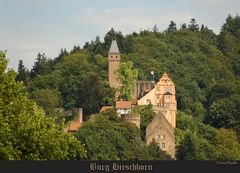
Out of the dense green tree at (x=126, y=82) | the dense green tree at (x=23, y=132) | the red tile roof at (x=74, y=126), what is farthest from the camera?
the dense green tree at (x=126, y=82)

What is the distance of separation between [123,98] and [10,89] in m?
128

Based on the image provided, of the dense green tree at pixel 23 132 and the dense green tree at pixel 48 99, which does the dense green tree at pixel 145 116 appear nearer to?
the dense green tree at pixel 48 99

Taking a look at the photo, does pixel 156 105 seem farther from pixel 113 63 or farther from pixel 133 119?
pixel 113 63

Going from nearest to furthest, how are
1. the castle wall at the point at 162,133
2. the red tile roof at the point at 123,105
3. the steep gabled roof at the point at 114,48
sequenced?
the castle wall at the point at 162,133 → the red tile roof at the point at 123,105 → the steep gabled roof at the point at 114,48

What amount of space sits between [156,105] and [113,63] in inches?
868

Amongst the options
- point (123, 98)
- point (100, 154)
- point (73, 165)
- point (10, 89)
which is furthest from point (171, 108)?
point (73, 165)

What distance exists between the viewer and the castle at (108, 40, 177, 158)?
160 meters

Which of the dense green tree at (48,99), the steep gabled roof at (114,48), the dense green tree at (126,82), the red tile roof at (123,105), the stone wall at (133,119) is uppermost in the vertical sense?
the steep gabled roof at (114,48)

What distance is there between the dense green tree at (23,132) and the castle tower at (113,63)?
130m

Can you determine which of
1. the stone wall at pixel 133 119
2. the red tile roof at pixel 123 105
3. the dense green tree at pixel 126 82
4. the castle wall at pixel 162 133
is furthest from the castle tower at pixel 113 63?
the castle wall at pixel 162 133

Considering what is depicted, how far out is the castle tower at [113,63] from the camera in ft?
587

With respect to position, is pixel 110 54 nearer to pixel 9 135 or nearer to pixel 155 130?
pixel 155 130

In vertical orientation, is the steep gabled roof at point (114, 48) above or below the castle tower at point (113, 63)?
above

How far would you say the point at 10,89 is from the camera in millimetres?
44000
